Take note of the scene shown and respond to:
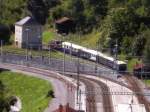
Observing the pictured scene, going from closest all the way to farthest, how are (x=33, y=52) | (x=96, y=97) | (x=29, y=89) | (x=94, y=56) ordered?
(x=96, y=97) < (x=29, y=89) < (x=94, y=56) < (x=33, y=52)

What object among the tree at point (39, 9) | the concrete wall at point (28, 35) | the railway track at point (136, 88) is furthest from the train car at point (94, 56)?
the tree at point (39, 9)

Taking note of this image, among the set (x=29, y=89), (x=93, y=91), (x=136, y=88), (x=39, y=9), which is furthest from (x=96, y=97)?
(x=39, y=9)

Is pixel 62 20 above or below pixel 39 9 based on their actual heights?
below

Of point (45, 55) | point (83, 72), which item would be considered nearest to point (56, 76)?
point (83, 72)

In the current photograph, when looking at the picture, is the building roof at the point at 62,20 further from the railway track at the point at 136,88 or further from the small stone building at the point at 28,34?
the railway track at the point at 136,88

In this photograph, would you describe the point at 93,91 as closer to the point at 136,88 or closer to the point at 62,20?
the point at 136,88

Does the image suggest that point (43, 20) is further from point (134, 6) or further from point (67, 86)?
point (67, 86)

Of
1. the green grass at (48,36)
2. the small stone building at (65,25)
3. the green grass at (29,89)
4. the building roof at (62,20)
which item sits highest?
the building roof at (62,20)
